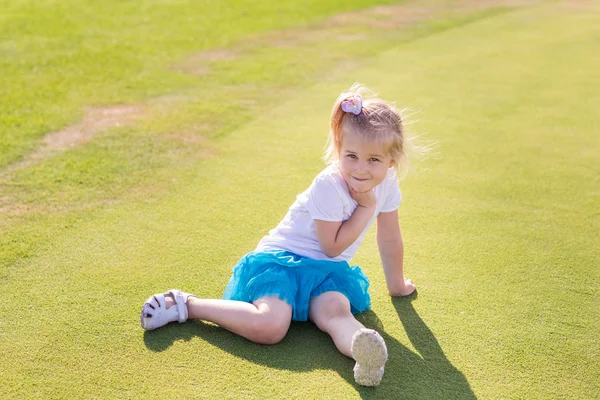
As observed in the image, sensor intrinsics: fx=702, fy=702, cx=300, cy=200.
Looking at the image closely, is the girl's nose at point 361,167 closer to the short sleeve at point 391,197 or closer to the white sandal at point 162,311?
the short sleeve at point 391,197

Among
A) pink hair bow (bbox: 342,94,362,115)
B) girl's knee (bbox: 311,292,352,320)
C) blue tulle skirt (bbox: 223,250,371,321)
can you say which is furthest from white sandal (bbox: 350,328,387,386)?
pink hair bow (bbox: 342,94,362,115)

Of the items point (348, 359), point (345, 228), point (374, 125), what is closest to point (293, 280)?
point (345, 228)

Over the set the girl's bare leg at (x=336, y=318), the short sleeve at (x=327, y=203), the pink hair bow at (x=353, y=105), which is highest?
the pink hair bow at (x=353, y=105)

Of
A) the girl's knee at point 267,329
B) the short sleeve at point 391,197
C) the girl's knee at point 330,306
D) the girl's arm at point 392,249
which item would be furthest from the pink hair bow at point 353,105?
the girl's knee at point 267,329

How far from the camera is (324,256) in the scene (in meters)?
3.02

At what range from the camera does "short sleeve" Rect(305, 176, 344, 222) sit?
2891 millimetres

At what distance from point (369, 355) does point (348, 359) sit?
0.86 ft

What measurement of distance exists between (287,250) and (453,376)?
34.1 inches

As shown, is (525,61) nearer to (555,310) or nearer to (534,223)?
(534,223)

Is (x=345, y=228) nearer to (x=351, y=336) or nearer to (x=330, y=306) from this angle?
(x=330, y=306)

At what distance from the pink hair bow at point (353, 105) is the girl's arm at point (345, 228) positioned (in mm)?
346

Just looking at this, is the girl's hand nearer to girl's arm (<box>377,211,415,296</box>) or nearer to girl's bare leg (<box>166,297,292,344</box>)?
girl's arm (<box>377,211,415,296</box>)

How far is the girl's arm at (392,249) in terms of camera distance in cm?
316

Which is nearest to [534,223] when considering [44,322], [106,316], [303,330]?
[303,330]
